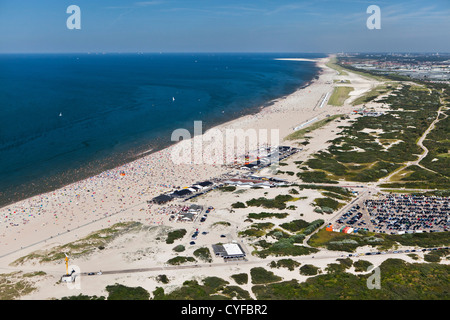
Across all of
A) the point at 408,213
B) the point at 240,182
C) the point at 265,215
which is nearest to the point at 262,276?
the point at 265,215

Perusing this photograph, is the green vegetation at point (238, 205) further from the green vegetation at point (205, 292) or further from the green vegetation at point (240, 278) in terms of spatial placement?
the green vegetation at point (205, 292)

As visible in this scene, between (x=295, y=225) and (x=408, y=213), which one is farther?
(x=408, y=213)

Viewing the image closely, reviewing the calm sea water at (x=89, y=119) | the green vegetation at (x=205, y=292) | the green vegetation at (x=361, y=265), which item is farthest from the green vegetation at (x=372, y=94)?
the green vegetation at (x=205, y=292)

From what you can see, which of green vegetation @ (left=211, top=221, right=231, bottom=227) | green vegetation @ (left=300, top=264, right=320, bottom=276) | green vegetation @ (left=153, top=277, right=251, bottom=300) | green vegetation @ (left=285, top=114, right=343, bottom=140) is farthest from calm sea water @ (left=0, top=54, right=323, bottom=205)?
green vegetation @ (left=300, top=264, right=320, bottom=276)

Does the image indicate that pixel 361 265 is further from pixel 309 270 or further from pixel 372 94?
pixel 372 94

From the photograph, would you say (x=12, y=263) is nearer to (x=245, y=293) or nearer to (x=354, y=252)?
(x=245, y=293)

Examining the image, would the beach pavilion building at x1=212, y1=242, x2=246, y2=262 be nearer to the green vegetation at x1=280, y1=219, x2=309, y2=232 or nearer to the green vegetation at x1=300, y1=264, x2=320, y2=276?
the green vegetation at x1=300, y1=264, x2=320, y2=276
